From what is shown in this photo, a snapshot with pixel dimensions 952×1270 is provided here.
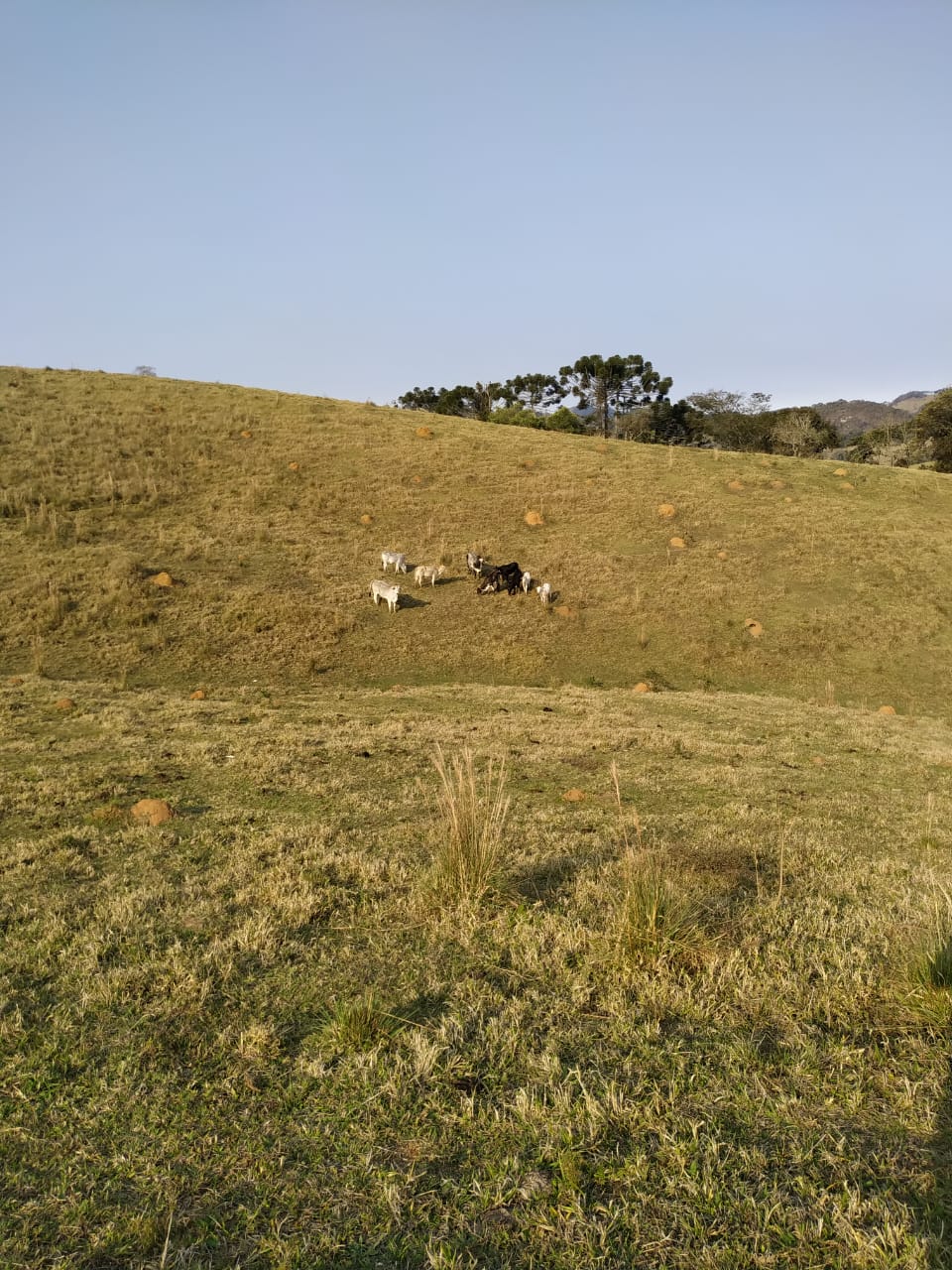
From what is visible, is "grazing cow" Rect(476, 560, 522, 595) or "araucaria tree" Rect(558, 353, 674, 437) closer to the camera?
"grazing cow" Rect(476, 560, 522, 595)

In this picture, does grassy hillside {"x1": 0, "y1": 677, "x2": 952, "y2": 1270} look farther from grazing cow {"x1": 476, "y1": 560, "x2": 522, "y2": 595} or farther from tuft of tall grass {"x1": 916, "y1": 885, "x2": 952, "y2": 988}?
grazing cow {"x1": 476, "y1": 560, "x2": 522, "y2": 595}

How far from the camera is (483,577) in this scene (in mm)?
23859

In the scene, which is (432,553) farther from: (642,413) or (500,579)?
(642,413)

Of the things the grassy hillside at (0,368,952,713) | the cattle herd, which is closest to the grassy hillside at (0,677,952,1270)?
the grassy hillside at (0,368,952,713)

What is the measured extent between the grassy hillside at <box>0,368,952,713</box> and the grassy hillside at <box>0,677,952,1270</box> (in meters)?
12.0

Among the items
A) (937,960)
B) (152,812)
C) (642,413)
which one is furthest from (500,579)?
(642,413)

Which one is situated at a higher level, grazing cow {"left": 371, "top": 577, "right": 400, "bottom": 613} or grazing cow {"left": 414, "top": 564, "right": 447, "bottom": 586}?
grazing cow {"left": 414, "top": 564, "right": 447, "bottom": 586}

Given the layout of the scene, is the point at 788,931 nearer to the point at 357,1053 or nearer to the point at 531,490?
the point at 357,1053

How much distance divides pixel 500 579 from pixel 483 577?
1.96 feet

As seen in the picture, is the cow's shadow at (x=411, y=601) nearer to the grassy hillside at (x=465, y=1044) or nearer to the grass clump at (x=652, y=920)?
the grassy hillside at (x=465, y=1044)

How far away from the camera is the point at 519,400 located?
68.4m

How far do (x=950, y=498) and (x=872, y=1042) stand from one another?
124ft

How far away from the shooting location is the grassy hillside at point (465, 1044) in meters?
2.63

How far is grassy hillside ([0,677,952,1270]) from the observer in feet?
8.63
